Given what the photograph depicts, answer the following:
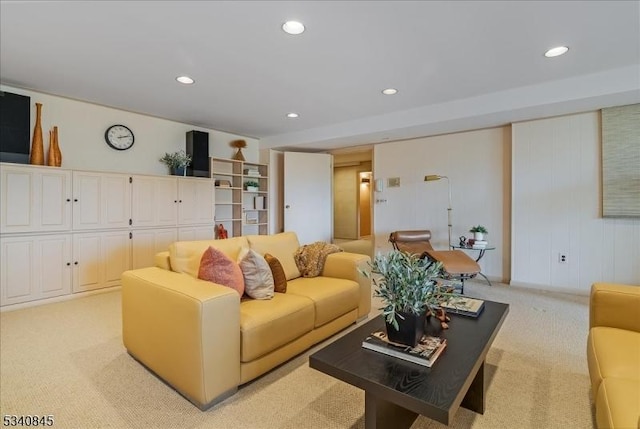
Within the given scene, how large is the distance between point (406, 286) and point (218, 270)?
1.21 meters

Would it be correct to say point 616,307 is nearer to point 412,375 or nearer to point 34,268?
point 412,375

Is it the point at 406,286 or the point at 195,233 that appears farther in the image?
the point at 195,233

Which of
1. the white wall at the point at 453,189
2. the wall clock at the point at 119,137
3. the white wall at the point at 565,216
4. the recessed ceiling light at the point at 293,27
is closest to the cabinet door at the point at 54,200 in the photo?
the wall clock at the point at 119,137

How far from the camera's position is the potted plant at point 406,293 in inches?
54.4

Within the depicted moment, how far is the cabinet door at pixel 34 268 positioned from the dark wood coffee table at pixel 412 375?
3508 millimetres

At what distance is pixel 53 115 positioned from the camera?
3629 mm

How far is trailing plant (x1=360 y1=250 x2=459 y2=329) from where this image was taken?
1.38m

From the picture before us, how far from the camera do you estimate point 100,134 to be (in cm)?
400

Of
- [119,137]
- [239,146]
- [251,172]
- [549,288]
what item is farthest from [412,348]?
[239,146]

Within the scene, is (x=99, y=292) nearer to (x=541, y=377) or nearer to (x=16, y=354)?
(x=16, y=354)

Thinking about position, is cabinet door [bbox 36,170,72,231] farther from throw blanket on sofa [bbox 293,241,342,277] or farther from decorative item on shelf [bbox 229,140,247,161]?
throw blanket on sofa [bbox 293,241,342,277]

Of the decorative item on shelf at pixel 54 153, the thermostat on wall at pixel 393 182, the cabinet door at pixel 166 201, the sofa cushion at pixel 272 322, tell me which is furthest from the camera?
the thermostat on wall at pixel 393 182

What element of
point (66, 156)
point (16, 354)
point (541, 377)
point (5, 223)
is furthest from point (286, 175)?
point (541, 377)

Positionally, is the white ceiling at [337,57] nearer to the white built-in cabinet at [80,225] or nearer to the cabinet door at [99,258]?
the white built-in cabinet at [80,225]
